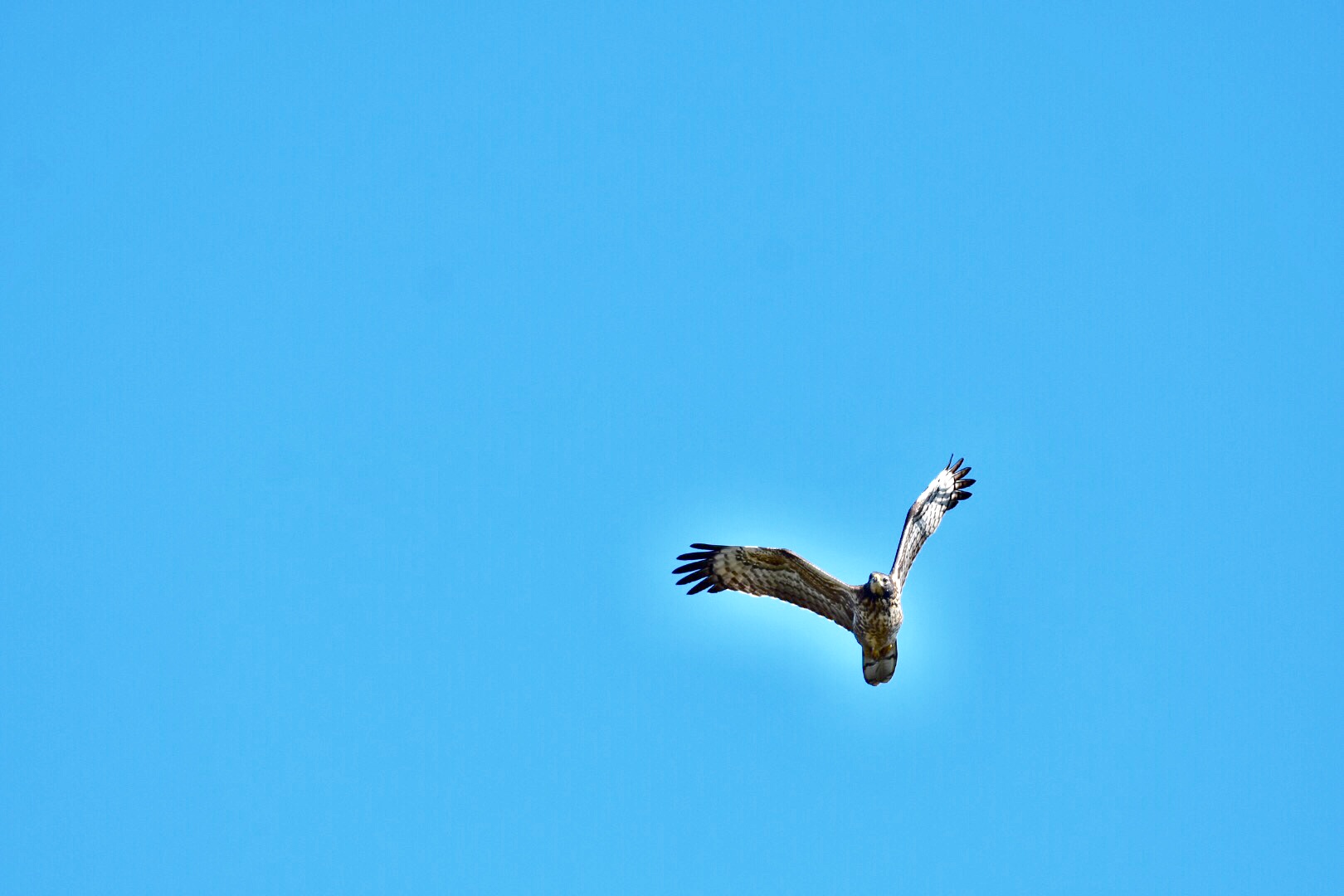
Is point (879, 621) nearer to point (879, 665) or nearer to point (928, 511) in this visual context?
point (879, 665)

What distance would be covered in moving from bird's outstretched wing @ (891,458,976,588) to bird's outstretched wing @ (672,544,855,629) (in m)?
0.70

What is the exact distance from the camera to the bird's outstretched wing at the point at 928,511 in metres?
15.4

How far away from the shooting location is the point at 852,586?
14.9 metres

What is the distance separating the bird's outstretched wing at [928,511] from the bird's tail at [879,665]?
72 cm

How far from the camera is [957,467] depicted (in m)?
16.9

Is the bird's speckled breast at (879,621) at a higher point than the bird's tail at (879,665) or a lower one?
higher

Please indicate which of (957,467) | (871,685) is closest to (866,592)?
(871,685)

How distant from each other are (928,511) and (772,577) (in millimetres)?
2005

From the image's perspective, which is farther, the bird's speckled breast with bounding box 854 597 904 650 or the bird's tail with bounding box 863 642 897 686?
the bird's tail with bounding box 863 642 897 686

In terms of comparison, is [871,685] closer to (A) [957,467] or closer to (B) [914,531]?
(B) [914,531]

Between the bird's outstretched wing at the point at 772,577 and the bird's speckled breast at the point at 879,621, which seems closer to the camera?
the bird's speckled breast at the point at 879,621

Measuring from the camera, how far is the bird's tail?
14.8 m

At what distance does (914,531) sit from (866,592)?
58.7 inches

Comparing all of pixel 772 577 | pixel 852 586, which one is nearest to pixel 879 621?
pixel 852 586
